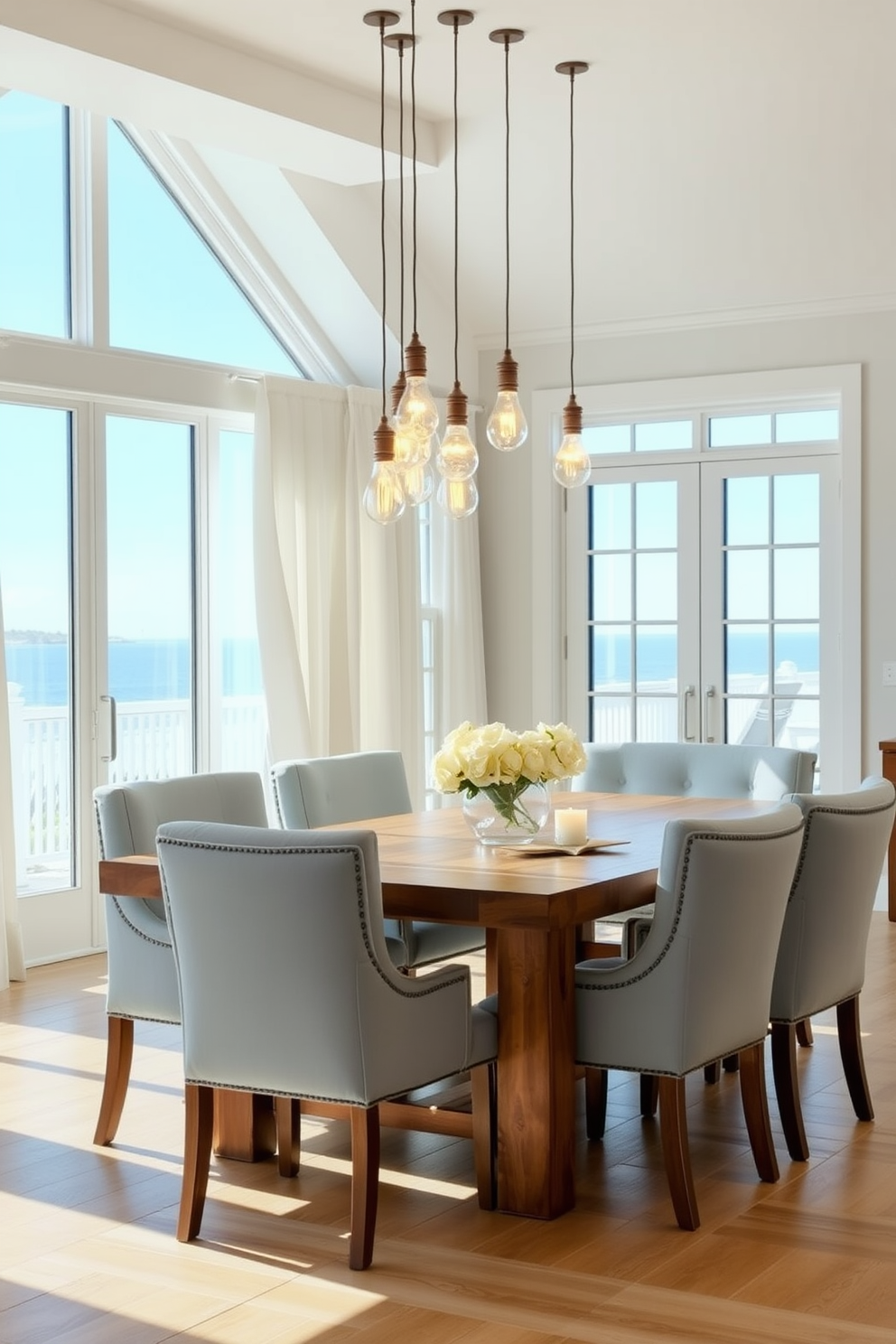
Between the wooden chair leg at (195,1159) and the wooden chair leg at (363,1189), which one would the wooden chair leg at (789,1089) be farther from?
the wooden chair leg at (195,1159)

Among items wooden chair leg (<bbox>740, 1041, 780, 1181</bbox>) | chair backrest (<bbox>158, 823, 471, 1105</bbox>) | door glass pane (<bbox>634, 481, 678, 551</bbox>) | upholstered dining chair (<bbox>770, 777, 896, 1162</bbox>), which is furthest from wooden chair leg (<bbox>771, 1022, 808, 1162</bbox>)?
door glass pane (<bbox>634, 481, 678, 551</bbox>)

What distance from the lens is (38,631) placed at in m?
6.00

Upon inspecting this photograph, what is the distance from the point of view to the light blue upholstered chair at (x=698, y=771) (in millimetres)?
5031

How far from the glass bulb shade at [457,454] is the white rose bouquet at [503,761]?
77 centimetres

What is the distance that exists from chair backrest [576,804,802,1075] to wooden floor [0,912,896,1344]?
0.38 metres

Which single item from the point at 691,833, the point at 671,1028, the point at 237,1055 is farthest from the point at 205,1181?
the point at 691,833

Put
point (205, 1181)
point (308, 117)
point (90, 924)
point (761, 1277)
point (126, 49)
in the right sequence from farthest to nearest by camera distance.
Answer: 1. point (90, 924)
2. point (308, 117)
3. point (126, 49)
4. point (205, 1181)
5. point (761, 1277)

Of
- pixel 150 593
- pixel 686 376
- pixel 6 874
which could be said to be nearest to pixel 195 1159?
pixel 6 874

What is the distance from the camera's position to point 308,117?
18.2 ft

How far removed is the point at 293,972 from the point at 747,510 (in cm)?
477

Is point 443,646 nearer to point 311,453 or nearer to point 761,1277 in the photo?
point 311,453

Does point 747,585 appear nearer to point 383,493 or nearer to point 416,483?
point 416,483

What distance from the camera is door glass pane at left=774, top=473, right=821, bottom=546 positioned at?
7.15 metres

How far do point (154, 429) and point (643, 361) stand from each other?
A: 2392 millimetres
